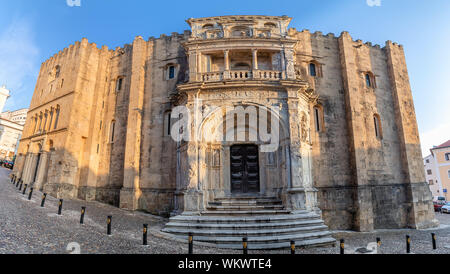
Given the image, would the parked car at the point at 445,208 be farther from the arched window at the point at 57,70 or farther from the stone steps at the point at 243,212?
the arched window at the point at 57,70

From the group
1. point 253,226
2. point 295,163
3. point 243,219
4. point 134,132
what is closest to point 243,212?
point 243,219

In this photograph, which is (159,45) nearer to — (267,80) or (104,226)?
(267,80)

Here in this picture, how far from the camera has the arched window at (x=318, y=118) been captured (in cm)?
1662

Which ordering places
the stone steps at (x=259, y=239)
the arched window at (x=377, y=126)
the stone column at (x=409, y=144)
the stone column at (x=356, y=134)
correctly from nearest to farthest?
1. the stone steps at (x=259, y=239)
2. the stone column at (x=356, y=134)
3. the stone column at (x=409, y=144)
4. the arched window at (x=377, y=126)

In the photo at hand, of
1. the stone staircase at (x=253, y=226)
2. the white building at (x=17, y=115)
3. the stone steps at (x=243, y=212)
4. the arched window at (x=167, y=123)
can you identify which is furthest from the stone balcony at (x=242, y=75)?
the white building at (x=17, y=115)

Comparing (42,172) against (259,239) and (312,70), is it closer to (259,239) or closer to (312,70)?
(259,239)

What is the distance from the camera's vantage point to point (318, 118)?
665 inches

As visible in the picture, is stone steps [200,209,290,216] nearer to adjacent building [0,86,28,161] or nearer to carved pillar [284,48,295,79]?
carved pillar [284,48,295,79]

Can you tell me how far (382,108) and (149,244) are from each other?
18.9 m

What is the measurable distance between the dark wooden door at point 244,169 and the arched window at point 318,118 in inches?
211

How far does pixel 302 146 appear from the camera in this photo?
13.1m

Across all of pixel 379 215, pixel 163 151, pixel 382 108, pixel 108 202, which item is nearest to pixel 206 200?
pixel 163 151

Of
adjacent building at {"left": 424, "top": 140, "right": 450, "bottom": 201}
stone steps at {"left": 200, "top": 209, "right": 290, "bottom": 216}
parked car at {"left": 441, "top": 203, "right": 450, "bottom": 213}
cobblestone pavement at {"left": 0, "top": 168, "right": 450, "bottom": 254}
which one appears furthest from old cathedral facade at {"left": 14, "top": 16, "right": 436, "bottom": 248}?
adjacent building at {"left": 424, "top": 140, "right": 450, "bottom": 201}

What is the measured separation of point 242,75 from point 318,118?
7.03 meters
